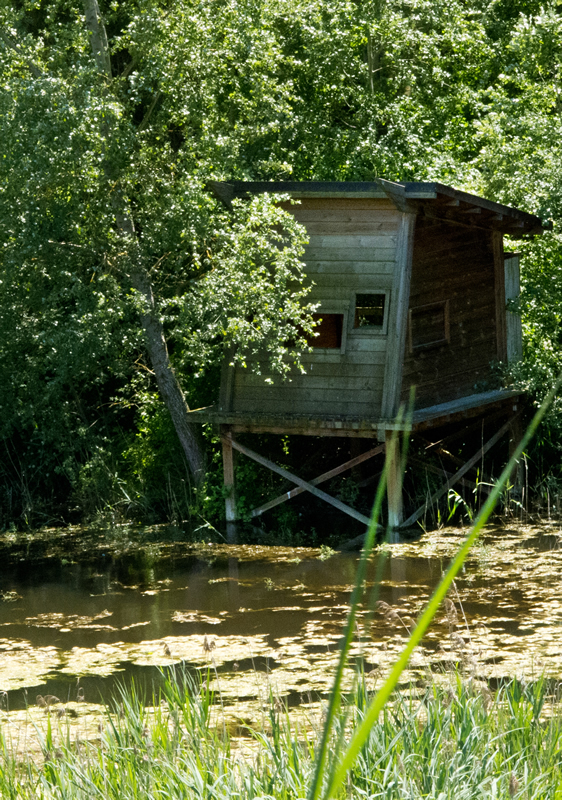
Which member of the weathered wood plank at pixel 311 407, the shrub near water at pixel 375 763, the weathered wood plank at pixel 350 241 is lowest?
the shrub near water at pixel 375 763

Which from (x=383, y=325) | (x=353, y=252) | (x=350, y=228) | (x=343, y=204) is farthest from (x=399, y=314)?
(x=343, y=204)

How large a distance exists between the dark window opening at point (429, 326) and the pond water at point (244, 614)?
255cm

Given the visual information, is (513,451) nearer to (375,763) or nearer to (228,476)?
(228,476)

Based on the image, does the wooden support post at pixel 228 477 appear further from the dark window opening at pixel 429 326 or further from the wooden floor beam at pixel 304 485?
the dark window opening at pixel 429 326

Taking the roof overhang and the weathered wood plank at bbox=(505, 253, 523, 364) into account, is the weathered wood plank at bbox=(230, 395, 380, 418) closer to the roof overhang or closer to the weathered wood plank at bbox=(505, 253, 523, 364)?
the roof overhang

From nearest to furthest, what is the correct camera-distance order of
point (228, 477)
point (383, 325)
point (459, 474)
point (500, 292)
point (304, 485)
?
1. point (383, 325)
2. point (304, 485)
3. point (459, 474)
4. point (228, 477)
5. point (500, 292)

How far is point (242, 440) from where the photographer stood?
13.8 m

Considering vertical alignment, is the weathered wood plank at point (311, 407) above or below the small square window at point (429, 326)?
below

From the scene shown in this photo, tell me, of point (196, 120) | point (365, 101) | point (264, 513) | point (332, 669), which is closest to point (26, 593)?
point (264, 513)

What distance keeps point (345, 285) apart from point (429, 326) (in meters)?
1.37

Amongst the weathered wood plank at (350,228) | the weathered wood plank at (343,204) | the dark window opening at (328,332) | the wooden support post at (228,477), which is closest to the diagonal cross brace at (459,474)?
the wooden support post at (228,477)

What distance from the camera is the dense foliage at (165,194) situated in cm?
1138

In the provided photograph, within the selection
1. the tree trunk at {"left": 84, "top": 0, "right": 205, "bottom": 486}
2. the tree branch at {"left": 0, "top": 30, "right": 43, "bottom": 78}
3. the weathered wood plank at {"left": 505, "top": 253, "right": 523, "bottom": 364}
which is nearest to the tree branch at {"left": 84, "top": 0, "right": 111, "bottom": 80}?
the tree trunk at {"left": 84, "top": 0, "right": 205, "bottom": 486}

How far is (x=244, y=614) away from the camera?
903 centimetres
